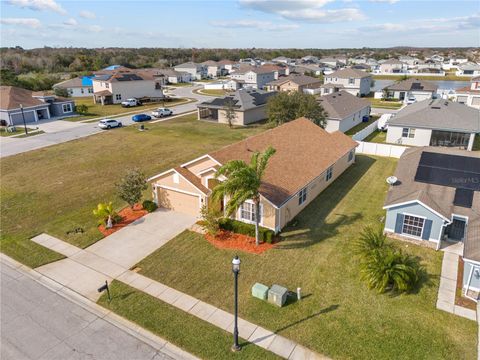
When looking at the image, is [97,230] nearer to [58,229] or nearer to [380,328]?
[58,229]

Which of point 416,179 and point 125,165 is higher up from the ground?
point 416,179

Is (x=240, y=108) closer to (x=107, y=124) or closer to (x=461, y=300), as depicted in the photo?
(x=107, y=124)

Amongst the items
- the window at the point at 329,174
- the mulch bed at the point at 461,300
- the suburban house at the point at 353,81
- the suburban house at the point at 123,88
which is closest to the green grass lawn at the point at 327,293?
the mulch bed at the point at 461,300

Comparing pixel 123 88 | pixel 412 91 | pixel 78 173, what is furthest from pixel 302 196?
pixel 123 88

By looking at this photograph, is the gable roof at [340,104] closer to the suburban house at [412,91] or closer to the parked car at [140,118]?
the suburban house at [412,91]

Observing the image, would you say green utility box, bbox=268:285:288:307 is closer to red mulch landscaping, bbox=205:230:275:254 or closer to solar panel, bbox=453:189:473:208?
red mulch landscaping, bbox=205:230:275:254

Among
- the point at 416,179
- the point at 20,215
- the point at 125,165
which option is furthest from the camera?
the point at 125,165

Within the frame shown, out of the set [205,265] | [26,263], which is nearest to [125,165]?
[26,263]
